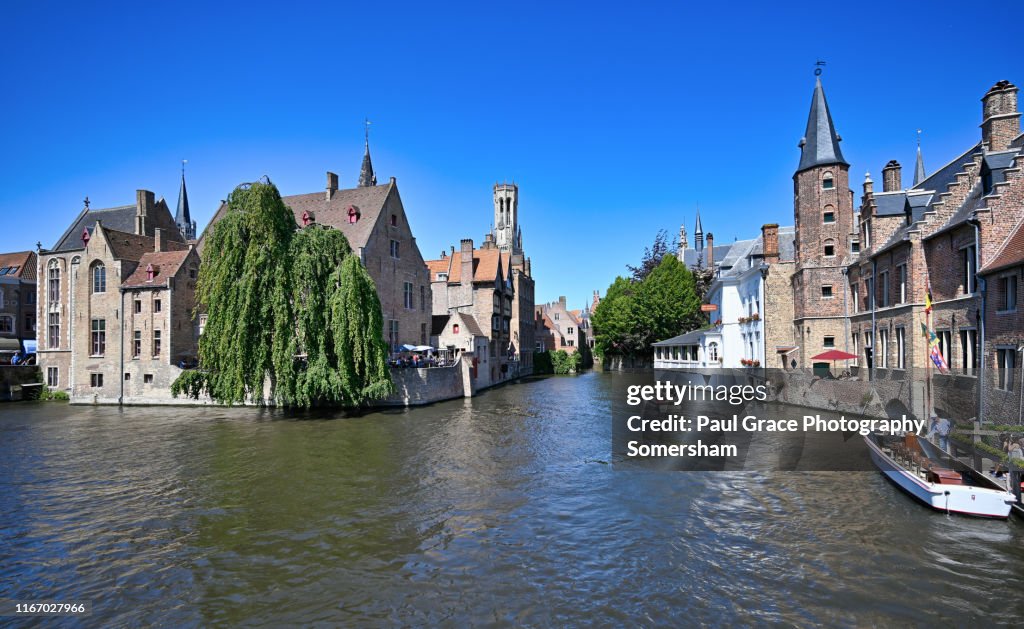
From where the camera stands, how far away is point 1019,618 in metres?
8.26

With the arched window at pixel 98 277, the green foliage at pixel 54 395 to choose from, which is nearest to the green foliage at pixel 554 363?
the arched window at pixel 98 277

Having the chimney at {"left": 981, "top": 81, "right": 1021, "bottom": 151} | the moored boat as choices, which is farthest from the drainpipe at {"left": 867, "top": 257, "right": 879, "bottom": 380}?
the moored boat

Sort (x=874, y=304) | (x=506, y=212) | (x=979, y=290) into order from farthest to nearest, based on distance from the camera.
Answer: (x=506, y=212) → (x=874, y=304) → (x=979, y=290)

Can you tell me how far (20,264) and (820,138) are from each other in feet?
205

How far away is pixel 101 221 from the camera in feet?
136

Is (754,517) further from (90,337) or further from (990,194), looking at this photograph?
(90,337)

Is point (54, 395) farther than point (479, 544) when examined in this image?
Yes

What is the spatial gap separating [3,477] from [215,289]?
37.7ft

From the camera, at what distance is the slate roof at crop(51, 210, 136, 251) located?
40531 millimetres

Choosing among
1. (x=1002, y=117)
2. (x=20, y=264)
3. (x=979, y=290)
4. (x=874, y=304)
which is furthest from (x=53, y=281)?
(x=1002, y=117)

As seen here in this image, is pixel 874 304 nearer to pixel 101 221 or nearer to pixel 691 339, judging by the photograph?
pixel 691 339

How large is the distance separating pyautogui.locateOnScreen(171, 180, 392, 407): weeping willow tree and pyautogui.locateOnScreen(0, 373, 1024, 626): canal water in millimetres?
7520

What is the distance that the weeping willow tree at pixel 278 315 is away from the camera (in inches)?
1066

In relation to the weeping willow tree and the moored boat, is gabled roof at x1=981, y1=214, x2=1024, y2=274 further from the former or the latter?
the weeping willow tree
